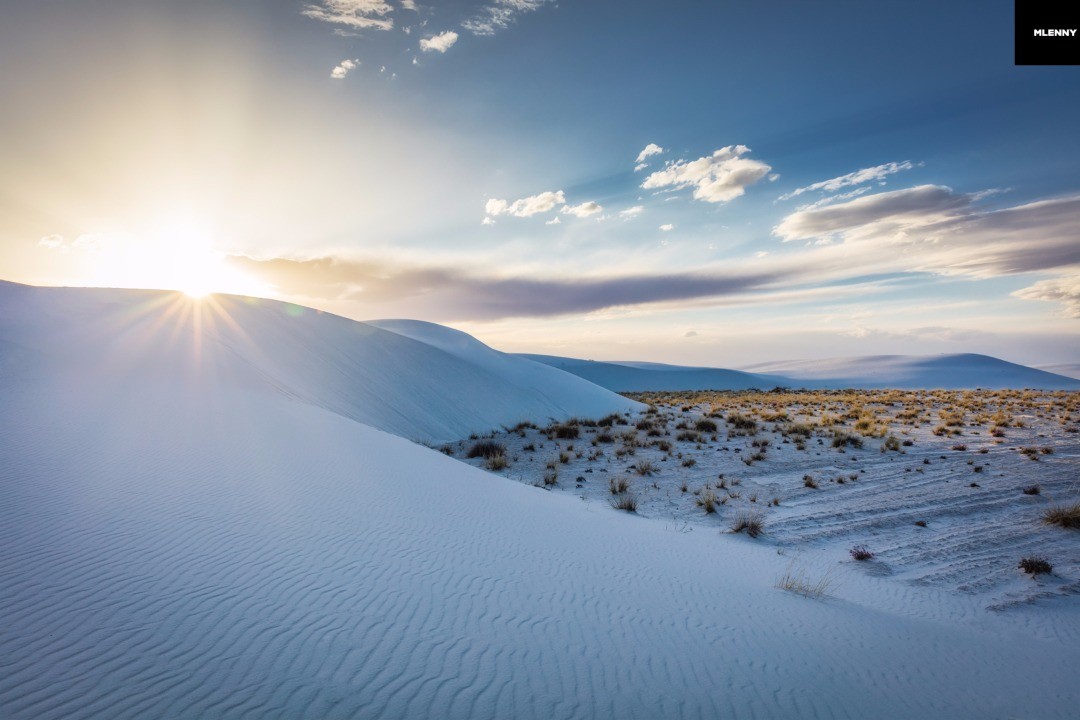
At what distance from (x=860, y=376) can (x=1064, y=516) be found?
349ft

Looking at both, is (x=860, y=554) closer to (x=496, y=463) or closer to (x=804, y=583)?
(x=804, y=583)

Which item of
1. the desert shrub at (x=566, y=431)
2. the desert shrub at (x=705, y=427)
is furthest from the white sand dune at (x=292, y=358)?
the desert shrub at (x=705, y=427)

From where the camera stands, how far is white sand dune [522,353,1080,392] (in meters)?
84.6

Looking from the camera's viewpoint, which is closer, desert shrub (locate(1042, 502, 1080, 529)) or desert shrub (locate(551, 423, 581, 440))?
desert shrub (locate(1042, 502, 1080, 529))

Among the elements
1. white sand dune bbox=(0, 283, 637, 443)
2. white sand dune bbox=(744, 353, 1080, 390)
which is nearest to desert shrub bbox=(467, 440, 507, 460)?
white sand dune bbox=(0, 283, 637, 443)

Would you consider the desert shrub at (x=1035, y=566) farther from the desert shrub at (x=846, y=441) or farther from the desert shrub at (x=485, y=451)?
the desert shrub at (x=485, y=451)

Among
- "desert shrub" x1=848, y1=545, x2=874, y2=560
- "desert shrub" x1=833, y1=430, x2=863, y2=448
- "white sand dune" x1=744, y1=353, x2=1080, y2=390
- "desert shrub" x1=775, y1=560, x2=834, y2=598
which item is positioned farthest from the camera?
"white sand dune" x1=744, y1=353, x2=1080, y2=390

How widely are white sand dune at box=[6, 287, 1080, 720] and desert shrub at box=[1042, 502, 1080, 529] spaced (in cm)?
332

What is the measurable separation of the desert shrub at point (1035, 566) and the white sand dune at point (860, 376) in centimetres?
7358

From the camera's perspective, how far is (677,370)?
9775 centimetres

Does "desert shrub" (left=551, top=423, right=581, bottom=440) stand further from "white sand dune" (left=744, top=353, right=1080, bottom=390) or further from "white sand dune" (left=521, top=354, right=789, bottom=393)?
"white sand dune" (left=744, top=353, right=1080, bottom=390)

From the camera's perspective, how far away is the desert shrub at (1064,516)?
23.8ft

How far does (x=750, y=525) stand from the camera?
24.1ft

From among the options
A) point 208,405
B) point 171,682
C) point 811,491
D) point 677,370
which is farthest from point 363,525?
point 677,370
